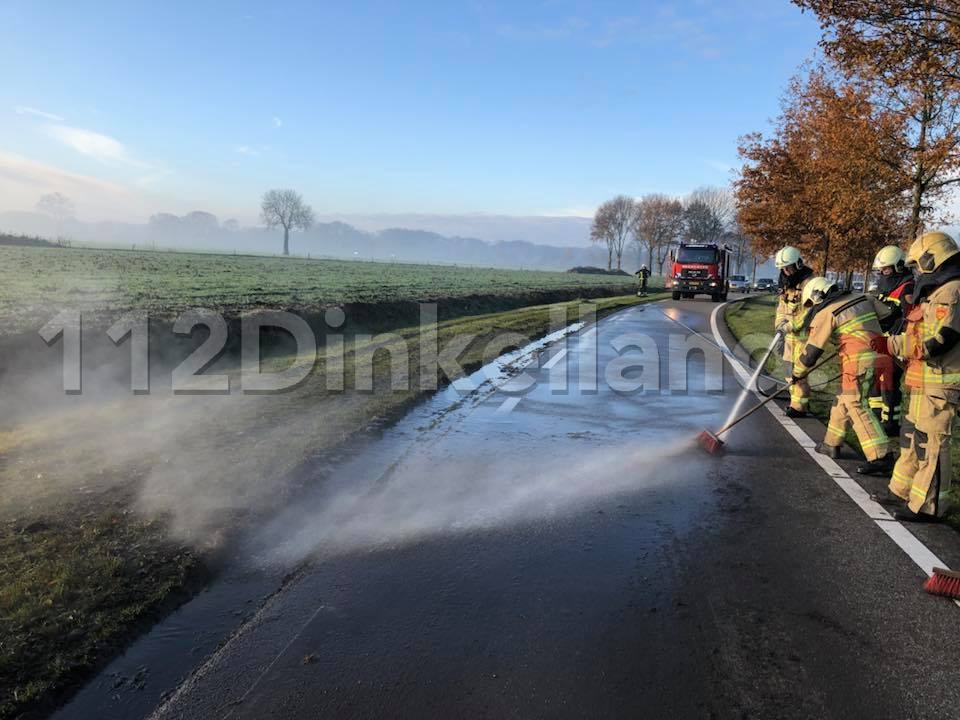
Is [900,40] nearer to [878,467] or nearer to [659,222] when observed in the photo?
[878,467]

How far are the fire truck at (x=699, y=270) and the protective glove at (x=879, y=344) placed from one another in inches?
1114

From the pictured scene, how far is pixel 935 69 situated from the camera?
378 inches

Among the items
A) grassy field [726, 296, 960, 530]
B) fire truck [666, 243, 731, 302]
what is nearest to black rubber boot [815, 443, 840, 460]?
grassy field [726, 296, 960, 530]

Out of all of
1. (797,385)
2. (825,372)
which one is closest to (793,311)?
(797,385)

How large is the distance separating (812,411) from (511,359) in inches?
213

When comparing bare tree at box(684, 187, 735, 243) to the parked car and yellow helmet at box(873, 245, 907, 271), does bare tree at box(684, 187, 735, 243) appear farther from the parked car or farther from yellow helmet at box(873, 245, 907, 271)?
yellow helmet at box(873, 245, 907, 271)

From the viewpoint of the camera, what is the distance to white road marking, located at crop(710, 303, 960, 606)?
13.8ft

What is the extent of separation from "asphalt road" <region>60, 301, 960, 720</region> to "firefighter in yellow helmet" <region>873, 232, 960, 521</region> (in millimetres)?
293

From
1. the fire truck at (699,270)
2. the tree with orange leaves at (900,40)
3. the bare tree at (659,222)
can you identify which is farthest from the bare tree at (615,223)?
the tree with orange leaves at (900,40)

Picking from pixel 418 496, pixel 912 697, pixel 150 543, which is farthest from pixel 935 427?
pixel 150 543

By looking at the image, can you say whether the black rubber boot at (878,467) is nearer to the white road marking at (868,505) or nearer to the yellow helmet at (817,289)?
the white road marking at (868,505)

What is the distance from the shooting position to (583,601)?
3.56 metres

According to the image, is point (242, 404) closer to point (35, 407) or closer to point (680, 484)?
point (35, 407)

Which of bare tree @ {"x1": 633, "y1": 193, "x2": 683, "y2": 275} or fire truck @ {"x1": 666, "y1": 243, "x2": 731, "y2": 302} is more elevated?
bare tree @ {"x1": 633, "y1": 193, "x2": 683, "y2": 275}
